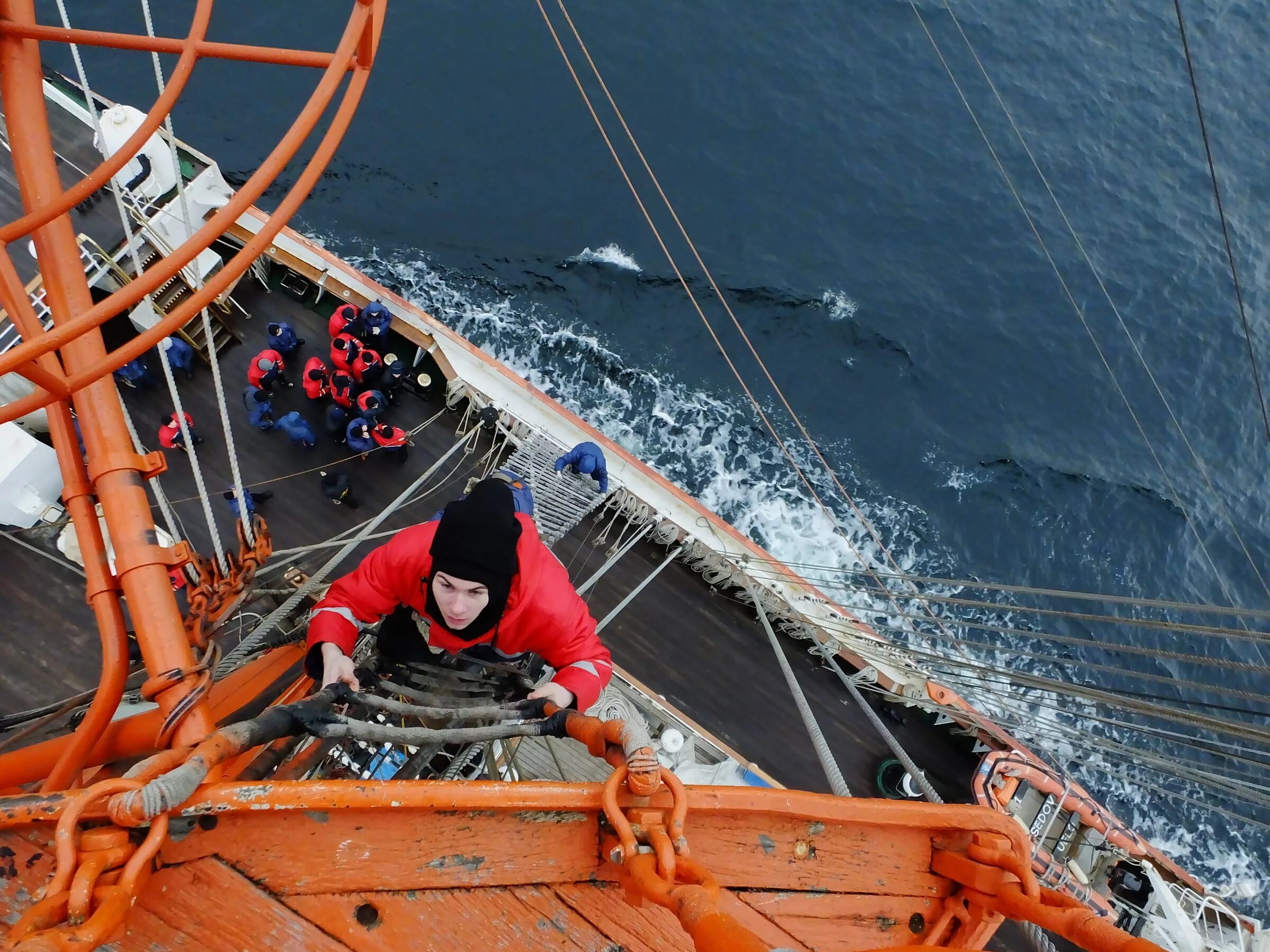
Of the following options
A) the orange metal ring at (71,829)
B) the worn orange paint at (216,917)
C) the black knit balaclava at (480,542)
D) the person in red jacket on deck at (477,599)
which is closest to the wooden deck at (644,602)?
the person in red jacket on deck at (477,599)

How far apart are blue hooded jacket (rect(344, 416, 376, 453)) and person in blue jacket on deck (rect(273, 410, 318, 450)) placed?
1.67 ft

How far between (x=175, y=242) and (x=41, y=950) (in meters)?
11.7

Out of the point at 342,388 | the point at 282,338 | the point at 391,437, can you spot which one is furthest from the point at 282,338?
the point at 391,437

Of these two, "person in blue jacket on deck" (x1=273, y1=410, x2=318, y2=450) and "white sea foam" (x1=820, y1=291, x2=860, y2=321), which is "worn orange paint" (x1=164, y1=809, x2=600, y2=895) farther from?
"white sea foam" (x1=820, y1=291, x2=860, y2=321)

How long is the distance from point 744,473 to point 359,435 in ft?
28.3

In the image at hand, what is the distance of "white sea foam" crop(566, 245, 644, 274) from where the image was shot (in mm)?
18594

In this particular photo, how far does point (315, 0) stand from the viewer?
2031 centimetres

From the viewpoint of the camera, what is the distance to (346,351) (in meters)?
10.6

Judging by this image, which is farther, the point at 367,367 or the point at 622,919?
the point at 367,367

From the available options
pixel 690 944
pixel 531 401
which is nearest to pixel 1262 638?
pixel 690 944

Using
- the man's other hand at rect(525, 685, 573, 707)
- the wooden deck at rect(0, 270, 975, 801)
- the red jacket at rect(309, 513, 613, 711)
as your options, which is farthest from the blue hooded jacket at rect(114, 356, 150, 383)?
the man's other hand at rect(525, 685, 573, 707)

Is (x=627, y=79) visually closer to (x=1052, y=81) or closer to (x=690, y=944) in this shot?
(x=1052, y=81)

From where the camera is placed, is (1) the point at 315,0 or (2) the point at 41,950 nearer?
(2) the point at 41,950

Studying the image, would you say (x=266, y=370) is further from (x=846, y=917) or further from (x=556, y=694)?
(x=846, y=917)
